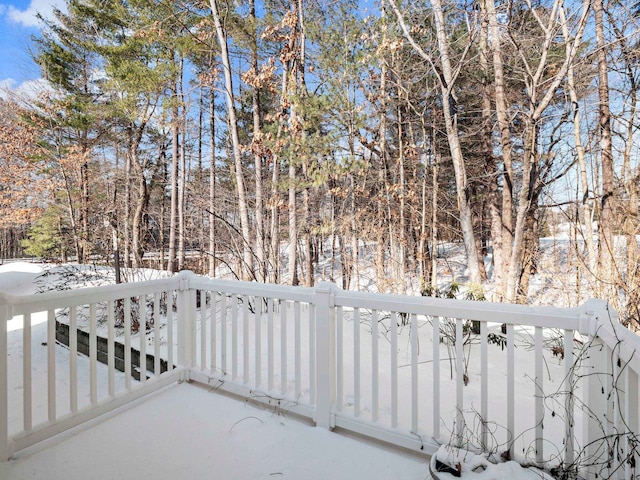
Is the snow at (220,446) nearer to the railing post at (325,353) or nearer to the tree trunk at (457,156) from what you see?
the railing post at (325,353)

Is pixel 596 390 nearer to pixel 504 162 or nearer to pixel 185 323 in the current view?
pixel 185 323

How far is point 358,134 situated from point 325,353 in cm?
487

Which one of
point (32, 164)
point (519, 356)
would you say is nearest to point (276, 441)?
point (519, 356)

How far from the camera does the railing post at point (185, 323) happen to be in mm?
2662

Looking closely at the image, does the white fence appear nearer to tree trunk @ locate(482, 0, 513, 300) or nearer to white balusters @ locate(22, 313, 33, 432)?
white balusters @ locate(22, 313, 33, 432)

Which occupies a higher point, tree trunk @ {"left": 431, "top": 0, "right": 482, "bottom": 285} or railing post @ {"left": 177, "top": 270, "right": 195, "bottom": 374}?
tree trunk @ {"left": 431, "top": 0, "right": 482, "bottom": 285}

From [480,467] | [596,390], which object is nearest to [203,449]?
[480,467]

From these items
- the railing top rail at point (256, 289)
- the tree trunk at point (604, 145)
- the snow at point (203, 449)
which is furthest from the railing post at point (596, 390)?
the tree trunk at point (604, 145)

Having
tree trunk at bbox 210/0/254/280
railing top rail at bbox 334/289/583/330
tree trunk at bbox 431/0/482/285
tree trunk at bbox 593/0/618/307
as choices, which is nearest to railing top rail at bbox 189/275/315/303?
railing top rail at bbox 334/289/583/330

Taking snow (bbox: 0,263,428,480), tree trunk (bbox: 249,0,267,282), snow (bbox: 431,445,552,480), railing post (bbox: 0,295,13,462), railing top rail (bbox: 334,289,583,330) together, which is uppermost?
tree trunk (bbox: 249,0,267,282)

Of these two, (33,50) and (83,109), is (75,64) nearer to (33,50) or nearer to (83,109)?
(33,50)

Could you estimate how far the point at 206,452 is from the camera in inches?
70.3

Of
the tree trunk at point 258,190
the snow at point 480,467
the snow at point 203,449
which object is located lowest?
the snow at point 203,449

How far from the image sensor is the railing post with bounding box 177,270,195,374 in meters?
2.66
